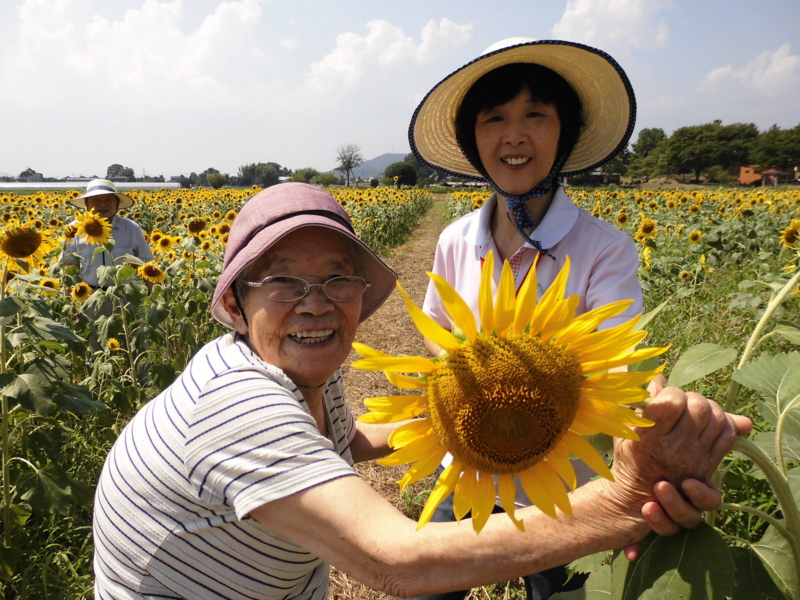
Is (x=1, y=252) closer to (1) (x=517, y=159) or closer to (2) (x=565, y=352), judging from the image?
(1) (x=517, y=159)

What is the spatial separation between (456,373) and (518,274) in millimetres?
1011

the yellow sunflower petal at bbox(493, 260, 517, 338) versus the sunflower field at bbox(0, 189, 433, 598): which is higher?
the yellow sunflower petal at bbox(493, 260, 517, 338)

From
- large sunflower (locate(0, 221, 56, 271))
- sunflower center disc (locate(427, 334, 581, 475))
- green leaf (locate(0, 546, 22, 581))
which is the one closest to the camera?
sunflower center disc (locate(427, 334, 581, 475))

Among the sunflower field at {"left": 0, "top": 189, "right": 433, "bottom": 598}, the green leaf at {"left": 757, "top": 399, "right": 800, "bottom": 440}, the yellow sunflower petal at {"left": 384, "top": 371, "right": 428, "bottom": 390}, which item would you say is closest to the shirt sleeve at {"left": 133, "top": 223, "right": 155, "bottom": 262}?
the sunflower field at {"left": 0, "top": 189, "right": 433, "bottom": 598}

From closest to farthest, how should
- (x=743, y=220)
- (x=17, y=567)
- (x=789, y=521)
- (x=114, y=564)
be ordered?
(x=789, y=521), (x=114, y=564), (x=17, y=567), (x=743, y=220)

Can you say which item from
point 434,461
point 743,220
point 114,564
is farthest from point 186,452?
point 743,220

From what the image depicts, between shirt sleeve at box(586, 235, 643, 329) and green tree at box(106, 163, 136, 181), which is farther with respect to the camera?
green tree at box(106, 163, 136, 181)

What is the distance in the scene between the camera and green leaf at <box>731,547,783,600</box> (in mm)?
929

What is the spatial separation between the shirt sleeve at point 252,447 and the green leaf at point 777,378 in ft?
2.61

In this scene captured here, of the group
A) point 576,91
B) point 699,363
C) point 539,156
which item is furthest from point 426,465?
point 576,91

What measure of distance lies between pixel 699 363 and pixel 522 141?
92 centimetres

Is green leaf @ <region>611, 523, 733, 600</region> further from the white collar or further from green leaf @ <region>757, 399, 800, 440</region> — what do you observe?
the white collar

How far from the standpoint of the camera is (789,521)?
80cm

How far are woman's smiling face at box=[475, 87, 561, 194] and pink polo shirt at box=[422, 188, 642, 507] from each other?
0.12 m
